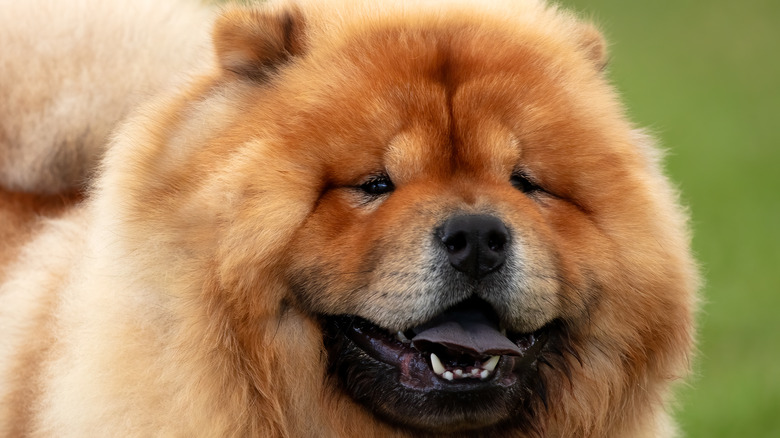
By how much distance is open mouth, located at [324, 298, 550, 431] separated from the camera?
9.83 ft

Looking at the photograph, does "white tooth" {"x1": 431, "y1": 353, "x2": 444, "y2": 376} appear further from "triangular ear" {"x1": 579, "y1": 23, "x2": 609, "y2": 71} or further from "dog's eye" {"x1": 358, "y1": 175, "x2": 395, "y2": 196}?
"triangular ear" {"x1": 579, "y1": 23, "x2": 609, "y2": 71}

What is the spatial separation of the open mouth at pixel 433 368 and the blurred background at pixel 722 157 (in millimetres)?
1027

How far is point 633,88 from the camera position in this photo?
1555cm

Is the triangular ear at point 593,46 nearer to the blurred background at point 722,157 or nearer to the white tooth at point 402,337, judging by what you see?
the blurred background at point 722,157

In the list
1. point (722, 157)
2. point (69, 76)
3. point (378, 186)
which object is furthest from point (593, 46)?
point (722, 157)

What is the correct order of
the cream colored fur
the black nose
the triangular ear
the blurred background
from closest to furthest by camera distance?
1. the black nose
2. the triangular ear
3. the cream colored fur
4. the blurred background

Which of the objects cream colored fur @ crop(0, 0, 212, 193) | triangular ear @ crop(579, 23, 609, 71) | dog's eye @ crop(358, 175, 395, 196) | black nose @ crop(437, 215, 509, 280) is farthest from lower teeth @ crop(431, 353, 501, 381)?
cream colored fur @ crop(0, 0, 212, 193)

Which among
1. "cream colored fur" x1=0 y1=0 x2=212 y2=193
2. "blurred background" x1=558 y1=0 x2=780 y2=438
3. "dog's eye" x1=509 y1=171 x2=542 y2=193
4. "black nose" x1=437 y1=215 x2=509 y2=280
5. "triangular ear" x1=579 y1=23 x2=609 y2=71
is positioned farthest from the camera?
"blurred background" x1=558 y1=0 x2=780 y2=438

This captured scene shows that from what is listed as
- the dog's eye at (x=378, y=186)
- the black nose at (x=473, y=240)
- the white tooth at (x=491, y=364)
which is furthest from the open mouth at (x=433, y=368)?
the dog's eye at (x=378, y=186)

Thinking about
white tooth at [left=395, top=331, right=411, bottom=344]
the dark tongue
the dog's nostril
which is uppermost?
the dog's nostril

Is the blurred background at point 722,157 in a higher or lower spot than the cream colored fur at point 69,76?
lower

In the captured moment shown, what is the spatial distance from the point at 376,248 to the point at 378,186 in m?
0.24

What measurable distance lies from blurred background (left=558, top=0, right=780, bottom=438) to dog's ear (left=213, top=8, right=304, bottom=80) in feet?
4.04

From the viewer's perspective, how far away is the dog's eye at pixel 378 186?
Answer: 305 cm
